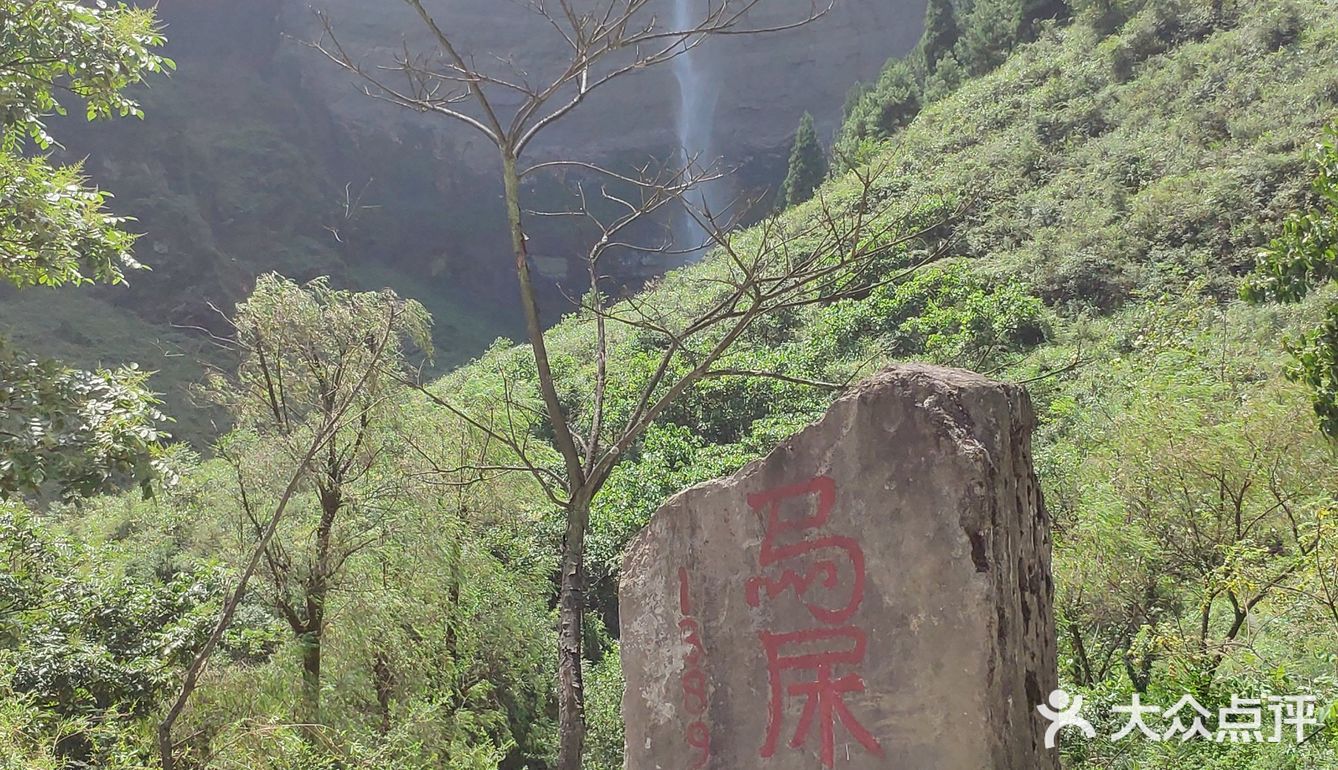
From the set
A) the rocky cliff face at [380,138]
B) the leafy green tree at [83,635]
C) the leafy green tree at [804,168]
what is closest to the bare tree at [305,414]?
the leafy green tree at [83,635]

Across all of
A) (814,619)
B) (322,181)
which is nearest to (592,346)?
(814,619)

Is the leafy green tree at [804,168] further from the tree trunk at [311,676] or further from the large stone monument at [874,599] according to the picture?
the large stone monument at [874,599]

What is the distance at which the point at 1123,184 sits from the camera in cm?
1348

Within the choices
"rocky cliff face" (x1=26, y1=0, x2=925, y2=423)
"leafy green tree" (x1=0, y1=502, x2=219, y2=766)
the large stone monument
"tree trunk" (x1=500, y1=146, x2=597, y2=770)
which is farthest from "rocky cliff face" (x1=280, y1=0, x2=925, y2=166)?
the large stone monument

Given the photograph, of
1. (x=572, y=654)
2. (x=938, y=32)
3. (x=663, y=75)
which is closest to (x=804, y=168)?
(x=938, y=32)

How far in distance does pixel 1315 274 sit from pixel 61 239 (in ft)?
16.9

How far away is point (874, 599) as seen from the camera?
220cm

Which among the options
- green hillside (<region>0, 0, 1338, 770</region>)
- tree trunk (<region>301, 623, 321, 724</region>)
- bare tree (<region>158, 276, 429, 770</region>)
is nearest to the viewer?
green hillside (<region>0, 0, 1338, 770</region>)

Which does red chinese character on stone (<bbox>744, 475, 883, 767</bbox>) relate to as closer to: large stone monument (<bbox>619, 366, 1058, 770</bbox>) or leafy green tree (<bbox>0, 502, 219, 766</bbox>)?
large stone monument (<bbox>619, 366, 1058, 770</bbox>)

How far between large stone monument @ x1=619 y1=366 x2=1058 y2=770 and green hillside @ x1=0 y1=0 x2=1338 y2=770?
81 cm

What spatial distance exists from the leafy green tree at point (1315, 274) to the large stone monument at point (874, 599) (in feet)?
7.47

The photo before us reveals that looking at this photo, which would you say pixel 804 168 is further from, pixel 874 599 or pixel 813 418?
pixel 874 599

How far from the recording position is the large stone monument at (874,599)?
81.9 inches

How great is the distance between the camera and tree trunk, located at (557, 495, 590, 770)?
10.6ft
